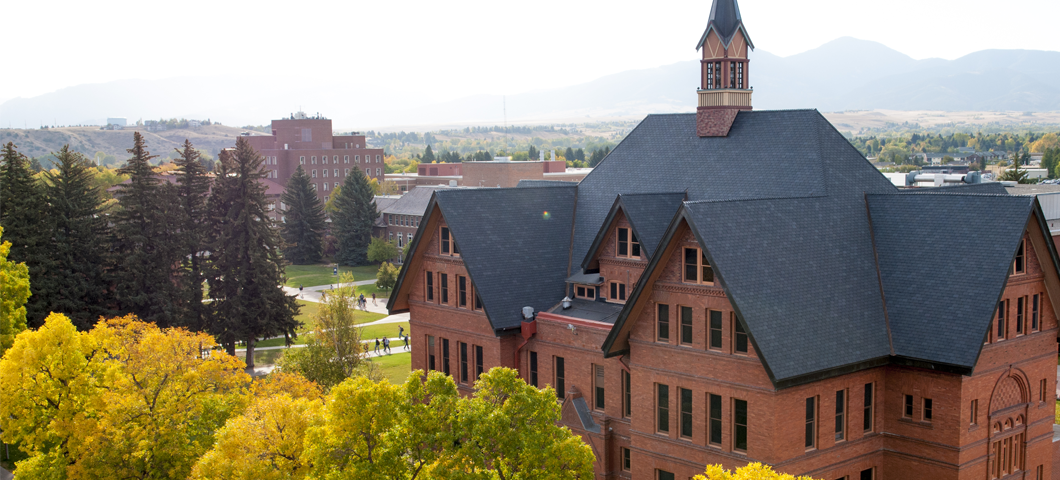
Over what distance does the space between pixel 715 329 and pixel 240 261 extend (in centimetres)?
4537

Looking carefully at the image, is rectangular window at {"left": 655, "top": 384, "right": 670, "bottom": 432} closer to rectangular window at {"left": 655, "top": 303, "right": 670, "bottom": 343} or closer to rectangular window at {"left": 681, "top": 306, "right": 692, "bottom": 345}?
rectangular window at {"left": 655, "top": 303, "right": 670, "bottom": 343}

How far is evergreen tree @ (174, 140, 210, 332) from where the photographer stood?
64938mm

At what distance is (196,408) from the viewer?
36.7 metres

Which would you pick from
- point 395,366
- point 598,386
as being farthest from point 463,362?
point 395,366

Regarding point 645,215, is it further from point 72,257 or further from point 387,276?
point 387,276

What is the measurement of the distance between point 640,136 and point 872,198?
42.0 feet

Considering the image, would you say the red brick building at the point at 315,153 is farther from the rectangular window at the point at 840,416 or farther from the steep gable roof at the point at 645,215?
the rectangular window at the point at 840,416

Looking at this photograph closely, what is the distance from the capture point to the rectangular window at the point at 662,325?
33000 mm

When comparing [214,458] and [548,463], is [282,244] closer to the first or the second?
[214,458]

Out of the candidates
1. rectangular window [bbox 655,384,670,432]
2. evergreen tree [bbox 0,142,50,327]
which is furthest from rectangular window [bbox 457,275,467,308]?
evergreen tree [bbox 0,142,50,327]

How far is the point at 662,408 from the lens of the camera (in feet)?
111

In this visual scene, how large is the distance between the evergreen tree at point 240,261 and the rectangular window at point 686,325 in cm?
4245

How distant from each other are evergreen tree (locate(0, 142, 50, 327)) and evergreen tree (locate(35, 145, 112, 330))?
0.40 m

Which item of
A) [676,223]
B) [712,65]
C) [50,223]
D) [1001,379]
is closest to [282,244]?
[50,223]
